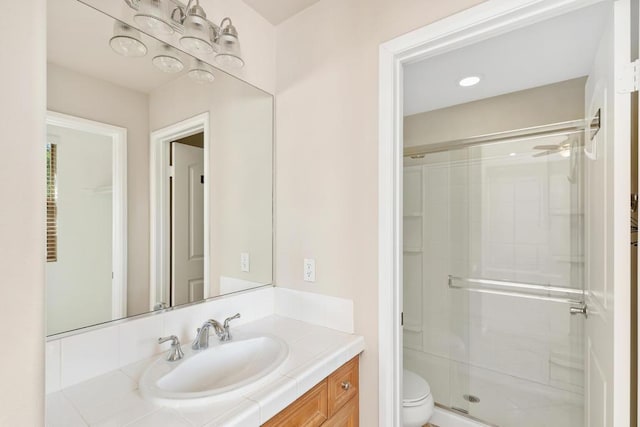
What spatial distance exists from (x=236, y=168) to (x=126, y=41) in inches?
25.5

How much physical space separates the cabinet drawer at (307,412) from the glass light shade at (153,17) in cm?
139

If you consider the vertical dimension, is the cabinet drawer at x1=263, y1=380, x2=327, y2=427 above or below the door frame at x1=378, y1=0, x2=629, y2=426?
below

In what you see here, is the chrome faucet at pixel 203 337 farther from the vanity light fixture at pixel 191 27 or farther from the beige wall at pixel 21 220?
the vanity light fixture at pixel 191 27

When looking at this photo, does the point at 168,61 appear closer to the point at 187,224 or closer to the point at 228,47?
the point at 228,47

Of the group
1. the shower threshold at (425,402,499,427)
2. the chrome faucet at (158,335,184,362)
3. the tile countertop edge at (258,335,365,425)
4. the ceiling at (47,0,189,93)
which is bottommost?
the shower threshold at (425,402,499,427)

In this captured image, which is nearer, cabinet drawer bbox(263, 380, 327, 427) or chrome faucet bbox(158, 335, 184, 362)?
cabinet drawer bbox(263, 380, 327, 427)

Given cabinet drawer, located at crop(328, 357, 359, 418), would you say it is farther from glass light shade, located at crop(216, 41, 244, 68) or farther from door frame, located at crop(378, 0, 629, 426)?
glass light shade, located at crop(216, 41, 244, 68)

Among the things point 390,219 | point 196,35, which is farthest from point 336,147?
point 196,35

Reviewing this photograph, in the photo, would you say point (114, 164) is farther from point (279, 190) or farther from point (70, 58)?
point (279, 190)

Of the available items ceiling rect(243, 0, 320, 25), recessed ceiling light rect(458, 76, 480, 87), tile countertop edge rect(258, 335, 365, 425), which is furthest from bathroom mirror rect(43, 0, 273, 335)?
recessed ceiling light rect(458, 76, 480, 87)

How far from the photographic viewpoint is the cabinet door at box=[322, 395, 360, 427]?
1165 millimetres

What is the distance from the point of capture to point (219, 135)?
4.84 ft

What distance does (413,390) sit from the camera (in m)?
1.80

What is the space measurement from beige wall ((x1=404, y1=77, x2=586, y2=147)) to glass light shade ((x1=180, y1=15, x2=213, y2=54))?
171 cm
